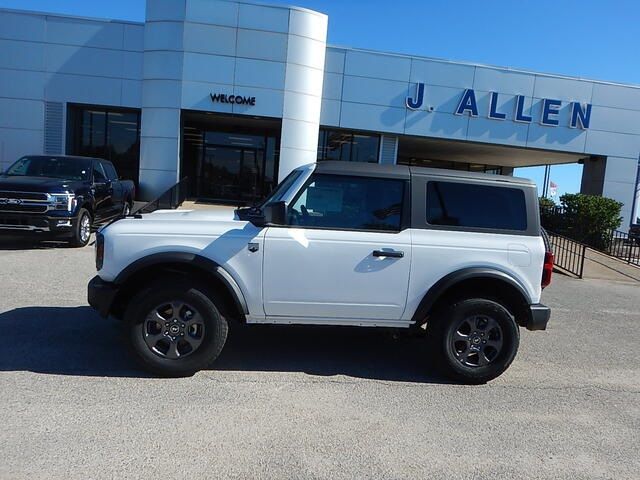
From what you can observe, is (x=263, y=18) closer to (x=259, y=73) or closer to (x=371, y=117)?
(x=259, y=73)

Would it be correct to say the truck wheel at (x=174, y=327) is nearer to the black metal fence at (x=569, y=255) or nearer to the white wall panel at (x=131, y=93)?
the black metal fence at (x=569, y=255)

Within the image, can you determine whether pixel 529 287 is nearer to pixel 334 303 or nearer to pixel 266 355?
pixel 334 303

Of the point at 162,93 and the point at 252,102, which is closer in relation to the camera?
the point at 162,93

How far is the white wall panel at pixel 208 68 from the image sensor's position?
58.8ft

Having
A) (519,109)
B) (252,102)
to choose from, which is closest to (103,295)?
(252,102)

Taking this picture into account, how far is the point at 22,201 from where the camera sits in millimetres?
9914

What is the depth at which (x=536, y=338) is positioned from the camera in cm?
648

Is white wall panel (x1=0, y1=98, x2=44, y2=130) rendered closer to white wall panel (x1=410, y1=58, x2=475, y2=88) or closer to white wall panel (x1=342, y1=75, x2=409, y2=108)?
white wall panel (x1=342, y1=75, x2=409, y2=108)

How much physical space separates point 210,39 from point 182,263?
15.5m

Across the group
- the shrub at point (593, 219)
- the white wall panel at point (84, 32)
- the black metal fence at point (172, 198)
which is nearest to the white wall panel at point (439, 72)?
the shrub at point (593, 219)

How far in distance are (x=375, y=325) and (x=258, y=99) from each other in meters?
15.1

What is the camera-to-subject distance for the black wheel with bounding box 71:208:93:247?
10.6m

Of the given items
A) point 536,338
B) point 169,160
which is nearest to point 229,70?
point 169,160

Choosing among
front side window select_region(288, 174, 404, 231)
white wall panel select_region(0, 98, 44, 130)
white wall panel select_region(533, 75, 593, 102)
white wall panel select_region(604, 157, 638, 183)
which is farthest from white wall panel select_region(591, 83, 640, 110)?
white wall panel select_region(0, 98, 44, 130)
